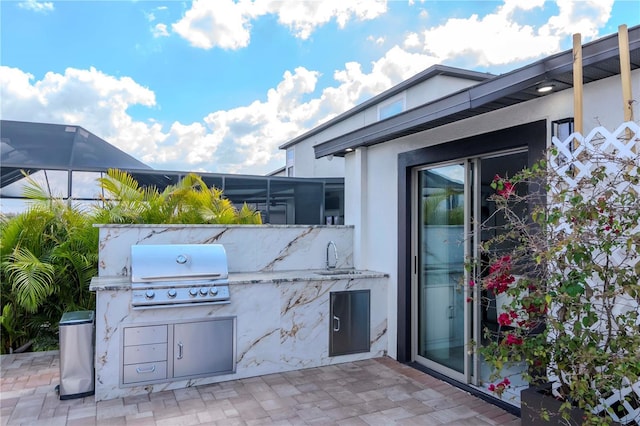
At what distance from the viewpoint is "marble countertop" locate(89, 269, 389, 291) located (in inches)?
159

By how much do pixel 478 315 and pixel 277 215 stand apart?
7.63 metres

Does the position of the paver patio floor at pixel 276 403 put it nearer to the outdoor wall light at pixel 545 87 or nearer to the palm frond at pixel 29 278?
the palm frond at pixel 29 278

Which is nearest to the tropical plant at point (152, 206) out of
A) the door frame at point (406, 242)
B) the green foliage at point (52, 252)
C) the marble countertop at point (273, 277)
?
the green foliage at point (52, 252)

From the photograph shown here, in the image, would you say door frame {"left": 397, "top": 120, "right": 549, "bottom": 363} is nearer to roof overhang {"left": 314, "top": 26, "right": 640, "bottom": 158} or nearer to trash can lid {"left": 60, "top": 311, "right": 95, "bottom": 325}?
roof overhang {"left": 314, "top": 26, "right": 640, "bottom": 158}

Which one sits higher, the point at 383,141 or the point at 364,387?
the point at 383,141

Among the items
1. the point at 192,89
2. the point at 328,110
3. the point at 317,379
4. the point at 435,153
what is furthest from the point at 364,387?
the point at 328,110

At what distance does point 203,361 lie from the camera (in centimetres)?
423

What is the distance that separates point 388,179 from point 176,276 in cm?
272

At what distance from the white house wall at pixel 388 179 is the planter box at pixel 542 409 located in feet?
6.10

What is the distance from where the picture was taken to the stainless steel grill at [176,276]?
4012 mm

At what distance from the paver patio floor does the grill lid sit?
1.09m

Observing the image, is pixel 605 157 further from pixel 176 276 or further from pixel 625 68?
pixel 176 276

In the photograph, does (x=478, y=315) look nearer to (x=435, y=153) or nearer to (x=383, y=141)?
(x=435, y=153)

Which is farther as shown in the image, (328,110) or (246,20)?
(328,110)
